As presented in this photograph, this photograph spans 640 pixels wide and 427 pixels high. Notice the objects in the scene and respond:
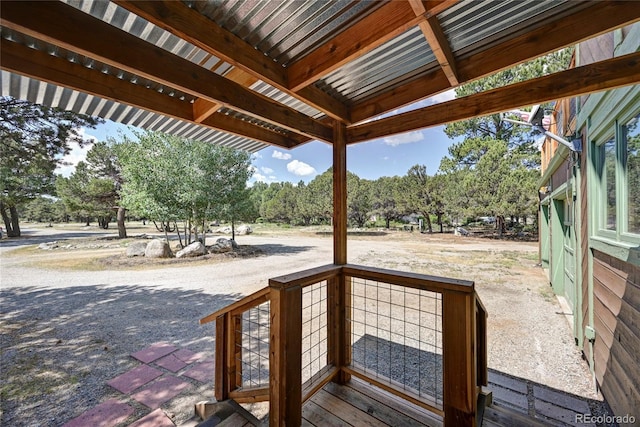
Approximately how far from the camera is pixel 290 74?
161 cm

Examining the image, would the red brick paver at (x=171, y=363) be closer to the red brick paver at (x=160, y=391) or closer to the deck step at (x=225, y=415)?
the red brick paver at (x=160, y=391)

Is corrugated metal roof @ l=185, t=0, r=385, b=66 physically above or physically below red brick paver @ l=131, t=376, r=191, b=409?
above

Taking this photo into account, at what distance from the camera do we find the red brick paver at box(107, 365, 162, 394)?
2.35 m

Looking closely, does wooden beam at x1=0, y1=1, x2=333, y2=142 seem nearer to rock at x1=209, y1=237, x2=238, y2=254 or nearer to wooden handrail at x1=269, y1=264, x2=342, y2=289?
wooden handrail at x1=269, y1=264, x2=342, y2=289

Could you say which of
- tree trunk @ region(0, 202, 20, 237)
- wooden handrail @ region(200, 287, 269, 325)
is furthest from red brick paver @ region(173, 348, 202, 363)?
tree trunk @ region(0, 202, 20, 237)

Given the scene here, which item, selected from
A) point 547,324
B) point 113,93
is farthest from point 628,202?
point 113,93

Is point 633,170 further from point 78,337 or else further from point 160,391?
point 78,337

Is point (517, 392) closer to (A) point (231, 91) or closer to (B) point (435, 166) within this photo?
(A) point (231, 91)

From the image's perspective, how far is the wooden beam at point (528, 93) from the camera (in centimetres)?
142

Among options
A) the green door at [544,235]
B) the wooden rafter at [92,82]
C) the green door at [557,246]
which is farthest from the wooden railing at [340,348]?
the green door at [544,235]

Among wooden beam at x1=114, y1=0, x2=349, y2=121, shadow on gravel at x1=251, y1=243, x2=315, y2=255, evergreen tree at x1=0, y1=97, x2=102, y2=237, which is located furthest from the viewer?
shadow on gravel at x1=251, y1=243, x2=315, y2=255

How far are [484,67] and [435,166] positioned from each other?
16480mm

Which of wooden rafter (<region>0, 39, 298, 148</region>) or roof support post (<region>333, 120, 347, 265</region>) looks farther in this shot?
roof support post (<region>333, 120, 347, 265</region>)

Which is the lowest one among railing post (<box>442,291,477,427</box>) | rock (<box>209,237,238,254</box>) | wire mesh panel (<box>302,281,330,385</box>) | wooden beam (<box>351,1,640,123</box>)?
wire mesh panel (<box>302,281,330,385</box>)
